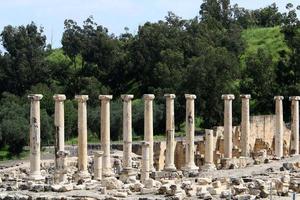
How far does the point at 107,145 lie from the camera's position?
51188 mm

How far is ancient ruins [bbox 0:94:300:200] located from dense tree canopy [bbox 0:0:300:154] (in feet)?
30.7

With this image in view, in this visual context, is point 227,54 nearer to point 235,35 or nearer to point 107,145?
point 235,35

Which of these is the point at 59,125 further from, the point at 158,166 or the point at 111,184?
the point at 158,166

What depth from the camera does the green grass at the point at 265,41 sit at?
99975 mm

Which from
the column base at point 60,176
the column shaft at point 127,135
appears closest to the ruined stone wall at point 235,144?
the column shaft at point 127,135

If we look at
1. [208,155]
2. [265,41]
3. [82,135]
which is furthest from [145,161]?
[265,41]

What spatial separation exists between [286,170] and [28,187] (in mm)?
15774

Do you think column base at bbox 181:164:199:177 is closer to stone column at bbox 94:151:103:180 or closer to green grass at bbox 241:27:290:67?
stone column at bbox 94:151:103:180

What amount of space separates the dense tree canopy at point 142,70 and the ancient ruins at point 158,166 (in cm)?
937

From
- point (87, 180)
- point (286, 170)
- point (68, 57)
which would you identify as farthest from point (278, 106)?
point (68, 57)

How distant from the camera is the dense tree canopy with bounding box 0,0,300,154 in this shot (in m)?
80.1

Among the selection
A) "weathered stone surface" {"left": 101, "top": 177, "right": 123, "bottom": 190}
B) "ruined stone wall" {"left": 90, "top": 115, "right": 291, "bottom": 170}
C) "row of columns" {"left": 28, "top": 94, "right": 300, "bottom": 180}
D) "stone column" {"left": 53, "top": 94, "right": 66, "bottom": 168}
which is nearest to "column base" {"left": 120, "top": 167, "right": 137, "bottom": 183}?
"row of columns" {"left": 28, "top": 94, "right": 300, "bottom": 180}

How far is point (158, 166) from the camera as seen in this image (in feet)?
209

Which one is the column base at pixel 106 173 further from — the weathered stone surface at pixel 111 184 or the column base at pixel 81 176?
the weathered stone surface at pixel 111 184
